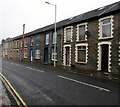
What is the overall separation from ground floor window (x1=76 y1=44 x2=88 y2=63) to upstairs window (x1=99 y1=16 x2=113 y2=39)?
2.63m

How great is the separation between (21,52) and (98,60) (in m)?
27.0

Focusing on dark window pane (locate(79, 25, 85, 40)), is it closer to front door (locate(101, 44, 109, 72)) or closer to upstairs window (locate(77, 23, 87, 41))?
upstairs window (locate(77, 23, 87, 41))

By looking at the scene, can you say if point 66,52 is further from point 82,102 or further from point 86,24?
point 82,102

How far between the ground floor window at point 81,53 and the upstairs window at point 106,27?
2.63m

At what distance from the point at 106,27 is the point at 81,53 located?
4.82m

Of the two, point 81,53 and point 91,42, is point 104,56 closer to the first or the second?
point 91,42

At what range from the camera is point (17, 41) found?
39.8 metres

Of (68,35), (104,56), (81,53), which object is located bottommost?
(104,56)

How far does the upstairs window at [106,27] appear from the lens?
1350 cm

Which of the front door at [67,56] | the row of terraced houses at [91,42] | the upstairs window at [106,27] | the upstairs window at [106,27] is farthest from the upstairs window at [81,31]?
the front door at [67,56]

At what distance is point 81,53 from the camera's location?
1697 centimetres

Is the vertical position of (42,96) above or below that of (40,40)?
below

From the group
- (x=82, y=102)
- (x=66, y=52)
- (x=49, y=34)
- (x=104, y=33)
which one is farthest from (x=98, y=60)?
(x=49, y=34)

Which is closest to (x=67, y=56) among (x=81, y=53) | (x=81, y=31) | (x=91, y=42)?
(x=81, y=53)
